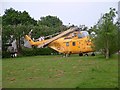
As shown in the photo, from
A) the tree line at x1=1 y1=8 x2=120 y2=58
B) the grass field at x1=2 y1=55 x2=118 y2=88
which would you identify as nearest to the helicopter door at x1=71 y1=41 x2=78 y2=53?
the tree line at x1=1 y1=8 x2=120 y2=58

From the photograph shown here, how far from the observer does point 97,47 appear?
84.1ft

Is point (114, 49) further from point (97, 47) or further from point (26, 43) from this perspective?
point (26, 43)

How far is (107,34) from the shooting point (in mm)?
24062

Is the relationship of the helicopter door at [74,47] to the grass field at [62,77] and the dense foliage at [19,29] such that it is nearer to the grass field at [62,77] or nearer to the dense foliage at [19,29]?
the dense foliage at [19,29]

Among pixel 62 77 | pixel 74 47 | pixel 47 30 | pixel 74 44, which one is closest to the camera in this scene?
pixel 62 77

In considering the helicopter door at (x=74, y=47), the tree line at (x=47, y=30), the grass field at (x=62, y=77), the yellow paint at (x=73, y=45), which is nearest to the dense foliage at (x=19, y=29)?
the tree line at (x=47, y=30)

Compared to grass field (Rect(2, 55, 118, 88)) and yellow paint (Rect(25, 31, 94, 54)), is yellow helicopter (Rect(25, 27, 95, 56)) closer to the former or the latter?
yellow paint (Rect(25, 31, 94, 54))

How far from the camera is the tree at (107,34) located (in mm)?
24156

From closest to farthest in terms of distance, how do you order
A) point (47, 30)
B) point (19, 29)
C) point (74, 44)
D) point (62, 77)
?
1. point (62, 77)
2. point (74, 44)
3. point (19, 29)
4. point (47, 30)

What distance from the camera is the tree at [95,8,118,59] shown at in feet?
79.3

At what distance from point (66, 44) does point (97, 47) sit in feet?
28.1

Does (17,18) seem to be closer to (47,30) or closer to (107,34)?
(47,30)

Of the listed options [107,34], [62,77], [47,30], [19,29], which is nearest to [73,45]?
[19,29]

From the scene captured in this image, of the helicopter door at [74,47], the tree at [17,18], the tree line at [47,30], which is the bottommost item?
the helicopter door at [74,47]
